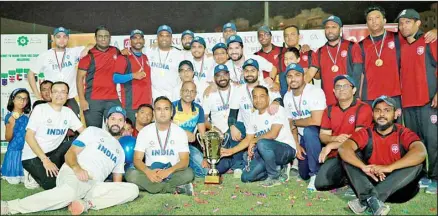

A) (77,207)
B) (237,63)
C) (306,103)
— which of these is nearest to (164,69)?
(237,63)

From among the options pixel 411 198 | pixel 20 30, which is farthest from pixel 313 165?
pixel 20 30

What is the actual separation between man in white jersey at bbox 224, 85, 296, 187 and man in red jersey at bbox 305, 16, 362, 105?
2.51ft

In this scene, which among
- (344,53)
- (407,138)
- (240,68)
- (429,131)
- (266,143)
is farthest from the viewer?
(240,68)

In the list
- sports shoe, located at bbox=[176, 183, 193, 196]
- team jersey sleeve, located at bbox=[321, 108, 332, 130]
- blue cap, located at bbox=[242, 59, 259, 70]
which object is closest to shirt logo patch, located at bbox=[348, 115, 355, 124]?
team jersey sleeve, located at bbox=[321, 108, 332, 130]

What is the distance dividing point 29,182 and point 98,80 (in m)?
1.79

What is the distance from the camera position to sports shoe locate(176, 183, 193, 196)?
4.87 m

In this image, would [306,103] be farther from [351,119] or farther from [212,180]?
[212,180]

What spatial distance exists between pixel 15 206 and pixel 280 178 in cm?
302

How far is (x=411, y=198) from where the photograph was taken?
446 cm

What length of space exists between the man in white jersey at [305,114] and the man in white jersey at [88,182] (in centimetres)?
211

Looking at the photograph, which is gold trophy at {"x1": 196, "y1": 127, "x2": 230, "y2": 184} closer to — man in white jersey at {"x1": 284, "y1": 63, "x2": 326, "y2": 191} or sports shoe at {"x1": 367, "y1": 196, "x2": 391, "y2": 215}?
man in white jersey at {"x1": 284, "y1": 63, "x2": 326, "y2": 191}

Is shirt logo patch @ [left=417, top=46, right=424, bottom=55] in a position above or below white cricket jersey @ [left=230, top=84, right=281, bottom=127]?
above

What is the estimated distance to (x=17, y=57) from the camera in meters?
8.55

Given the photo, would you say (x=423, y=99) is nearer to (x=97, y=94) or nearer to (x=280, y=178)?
(x=280, y=178)
